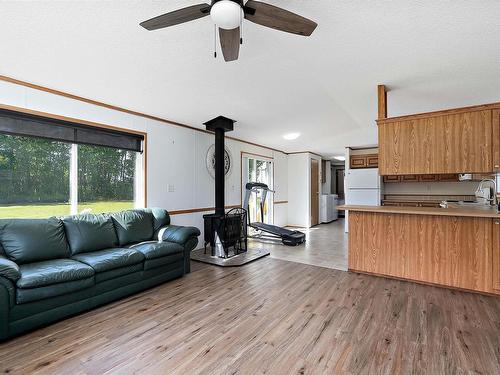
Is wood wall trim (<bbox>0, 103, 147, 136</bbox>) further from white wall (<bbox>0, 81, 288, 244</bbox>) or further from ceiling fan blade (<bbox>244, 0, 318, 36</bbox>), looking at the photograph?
ceiling fan blade (<bbox>244, 0, 318, 36</bbox>)

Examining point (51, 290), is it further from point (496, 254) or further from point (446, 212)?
point (496, 254)

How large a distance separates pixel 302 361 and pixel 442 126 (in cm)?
311

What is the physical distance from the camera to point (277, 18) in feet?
5.92

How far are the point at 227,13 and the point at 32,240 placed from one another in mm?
2813

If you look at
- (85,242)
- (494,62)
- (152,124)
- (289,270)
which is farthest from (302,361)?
(152,124)

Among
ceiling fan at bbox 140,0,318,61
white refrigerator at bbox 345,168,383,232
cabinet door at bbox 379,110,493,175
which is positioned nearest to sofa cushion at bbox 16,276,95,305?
ceiling fan at bbox 140,0,318,61

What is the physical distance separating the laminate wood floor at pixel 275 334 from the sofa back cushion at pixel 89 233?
0.79m

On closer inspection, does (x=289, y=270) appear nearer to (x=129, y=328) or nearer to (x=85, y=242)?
(x=129, y=328)

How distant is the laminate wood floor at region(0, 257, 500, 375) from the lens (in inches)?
70.5

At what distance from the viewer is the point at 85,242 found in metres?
3.05

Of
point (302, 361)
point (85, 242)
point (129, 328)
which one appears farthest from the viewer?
point (85, 242)

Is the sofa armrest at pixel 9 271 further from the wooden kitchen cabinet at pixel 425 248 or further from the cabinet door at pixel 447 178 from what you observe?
the cabinet door at pixel 447 178

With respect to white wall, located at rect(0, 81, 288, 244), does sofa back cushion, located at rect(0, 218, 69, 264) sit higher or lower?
lower

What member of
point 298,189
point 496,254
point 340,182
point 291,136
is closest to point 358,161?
point 298,189
